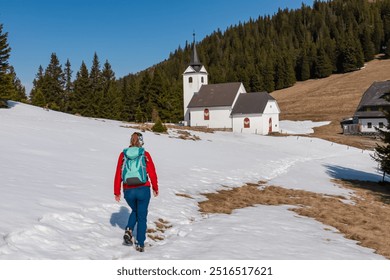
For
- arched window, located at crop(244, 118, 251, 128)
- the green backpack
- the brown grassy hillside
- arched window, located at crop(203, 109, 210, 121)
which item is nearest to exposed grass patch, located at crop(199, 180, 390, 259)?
the green backpack

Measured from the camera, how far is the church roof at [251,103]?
60656mm

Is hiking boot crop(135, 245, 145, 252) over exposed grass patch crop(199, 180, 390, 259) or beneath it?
over

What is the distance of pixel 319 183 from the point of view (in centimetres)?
2156

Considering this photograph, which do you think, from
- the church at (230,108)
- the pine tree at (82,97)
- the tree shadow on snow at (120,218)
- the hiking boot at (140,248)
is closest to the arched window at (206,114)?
the church at (230,108)

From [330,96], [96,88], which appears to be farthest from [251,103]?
[330,96]

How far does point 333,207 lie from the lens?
14.4 m

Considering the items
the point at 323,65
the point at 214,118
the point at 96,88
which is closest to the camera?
the point at 214,118

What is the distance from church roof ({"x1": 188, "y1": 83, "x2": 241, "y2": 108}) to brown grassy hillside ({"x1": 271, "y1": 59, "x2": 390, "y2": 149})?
16361mm

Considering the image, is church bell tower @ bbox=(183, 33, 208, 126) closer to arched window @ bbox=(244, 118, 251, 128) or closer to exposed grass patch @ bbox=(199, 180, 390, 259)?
arched window @ bbox=(244, 118, 251, 128)

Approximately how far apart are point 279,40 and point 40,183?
163 meters

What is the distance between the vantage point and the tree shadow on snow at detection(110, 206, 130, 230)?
9.18m

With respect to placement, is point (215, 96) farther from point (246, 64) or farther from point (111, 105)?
point (246, 64)

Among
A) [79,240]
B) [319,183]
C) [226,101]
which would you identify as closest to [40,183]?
[79,240]

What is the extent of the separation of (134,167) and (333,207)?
32.5 ft
